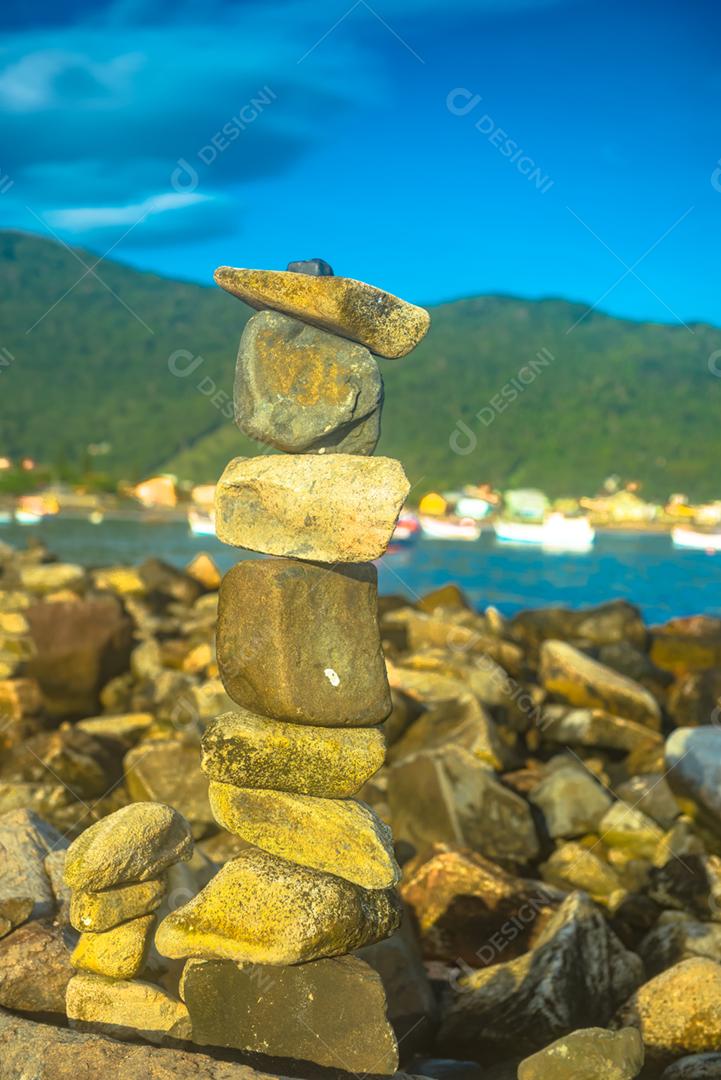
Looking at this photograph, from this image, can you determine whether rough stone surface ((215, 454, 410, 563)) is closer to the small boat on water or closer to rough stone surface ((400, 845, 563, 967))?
rough stone surface ((400, 845, 563, 967))

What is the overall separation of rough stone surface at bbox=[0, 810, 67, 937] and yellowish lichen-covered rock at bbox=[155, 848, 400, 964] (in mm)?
1307

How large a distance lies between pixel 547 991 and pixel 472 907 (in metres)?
1.64

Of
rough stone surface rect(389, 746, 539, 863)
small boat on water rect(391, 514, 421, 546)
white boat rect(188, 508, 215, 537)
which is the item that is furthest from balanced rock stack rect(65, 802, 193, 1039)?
white boat rect(188, 508, 215, 537)

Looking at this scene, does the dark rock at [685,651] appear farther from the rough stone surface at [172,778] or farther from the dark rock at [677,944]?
the dark rock at [677,944]

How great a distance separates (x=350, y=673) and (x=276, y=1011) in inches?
82.2

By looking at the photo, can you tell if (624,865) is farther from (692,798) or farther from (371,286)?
(371,286)

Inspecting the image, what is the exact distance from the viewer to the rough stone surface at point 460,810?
11.4 metres

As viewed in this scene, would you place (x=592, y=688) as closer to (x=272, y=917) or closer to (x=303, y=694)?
(x=303, y=694)

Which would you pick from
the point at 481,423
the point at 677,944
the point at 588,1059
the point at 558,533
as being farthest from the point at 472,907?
the point at 481,423

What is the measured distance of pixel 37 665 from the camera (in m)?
18.3

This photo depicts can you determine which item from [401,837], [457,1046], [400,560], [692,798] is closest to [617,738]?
[692,798]

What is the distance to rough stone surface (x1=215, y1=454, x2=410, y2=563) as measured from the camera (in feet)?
19.4

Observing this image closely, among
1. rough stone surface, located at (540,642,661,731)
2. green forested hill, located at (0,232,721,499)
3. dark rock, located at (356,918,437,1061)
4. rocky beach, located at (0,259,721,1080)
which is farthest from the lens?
green forested hill, located at (0,232,721,499)

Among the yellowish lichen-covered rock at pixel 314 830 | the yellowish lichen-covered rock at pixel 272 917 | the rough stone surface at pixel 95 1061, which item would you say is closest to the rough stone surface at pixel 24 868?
the yellowish lichen-covered rock at pixel 272 917
